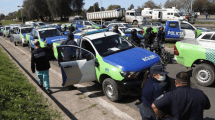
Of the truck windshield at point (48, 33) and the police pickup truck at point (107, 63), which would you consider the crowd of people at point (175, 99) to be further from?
the truck windshield at point (48, 33)

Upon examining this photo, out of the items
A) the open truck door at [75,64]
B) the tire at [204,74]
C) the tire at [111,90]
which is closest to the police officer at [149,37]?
the tire at [204,74]

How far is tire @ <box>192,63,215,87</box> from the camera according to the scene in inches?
228

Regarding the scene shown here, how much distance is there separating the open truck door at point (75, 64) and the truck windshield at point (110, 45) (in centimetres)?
44

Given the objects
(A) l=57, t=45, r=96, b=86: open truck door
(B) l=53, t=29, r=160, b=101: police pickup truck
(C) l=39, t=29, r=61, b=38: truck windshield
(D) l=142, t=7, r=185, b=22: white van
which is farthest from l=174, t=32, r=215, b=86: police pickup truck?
(D) l=142, t=7, r=185, b=22: white van

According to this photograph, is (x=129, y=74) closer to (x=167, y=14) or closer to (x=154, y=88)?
(x=154, y=88)

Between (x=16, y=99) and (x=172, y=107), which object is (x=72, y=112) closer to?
(x=16, y=99)

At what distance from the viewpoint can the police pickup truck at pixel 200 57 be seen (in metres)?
5.80

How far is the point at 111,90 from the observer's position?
17.0ft

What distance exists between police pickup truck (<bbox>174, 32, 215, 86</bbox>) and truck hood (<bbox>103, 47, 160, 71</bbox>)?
5.49ft

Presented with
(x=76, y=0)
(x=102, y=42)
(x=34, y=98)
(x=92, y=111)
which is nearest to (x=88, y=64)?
(x=102, y=42)

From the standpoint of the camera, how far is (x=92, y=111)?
4.83 meters

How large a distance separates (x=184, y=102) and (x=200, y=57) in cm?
437

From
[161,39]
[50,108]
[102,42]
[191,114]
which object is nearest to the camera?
[191,114]

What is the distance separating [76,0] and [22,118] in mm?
62777
